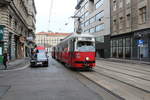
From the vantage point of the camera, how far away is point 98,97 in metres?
7.65

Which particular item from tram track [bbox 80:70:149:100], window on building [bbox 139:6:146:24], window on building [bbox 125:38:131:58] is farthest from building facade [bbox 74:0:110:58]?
tram track [bbox 80:70:149:100]

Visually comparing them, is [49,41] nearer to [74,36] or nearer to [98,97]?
[74,36]

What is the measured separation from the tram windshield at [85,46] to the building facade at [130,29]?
17893mm

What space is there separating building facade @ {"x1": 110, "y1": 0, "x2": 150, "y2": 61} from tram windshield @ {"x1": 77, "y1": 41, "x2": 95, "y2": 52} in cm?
1789

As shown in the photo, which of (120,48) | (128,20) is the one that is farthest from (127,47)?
(128,20)

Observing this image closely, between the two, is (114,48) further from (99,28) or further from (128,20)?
(99,28)

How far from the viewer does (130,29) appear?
125 ft

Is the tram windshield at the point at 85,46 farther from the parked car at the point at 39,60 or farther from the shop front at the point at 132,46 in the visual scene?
the shop front at the point at 132,46

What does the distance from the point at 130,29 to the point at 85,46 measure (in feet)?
75.0

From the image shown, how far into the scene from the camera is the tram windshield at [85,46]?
56.2 ft

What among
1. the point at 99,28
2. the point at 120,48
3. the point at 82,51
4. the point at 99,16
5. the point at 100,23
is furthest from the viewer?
the point at 99,28

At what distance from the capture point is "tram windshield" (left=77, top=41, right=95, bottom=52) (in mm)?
A: 17125

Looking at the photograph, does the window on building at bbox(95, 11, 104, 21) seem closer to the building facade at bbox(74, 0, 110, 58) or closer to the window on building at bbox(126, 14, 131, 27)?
the building facade at bbox(74, 0, 110, 58)

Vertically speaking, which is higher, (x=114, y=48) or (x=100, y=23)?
(x=100, y=23)
